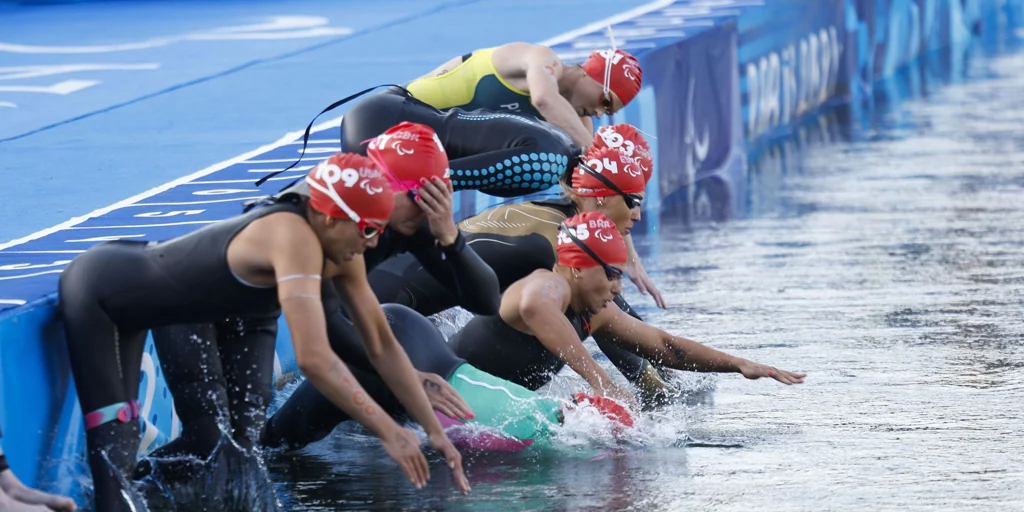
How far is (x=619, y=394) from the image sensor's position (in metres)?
7.17

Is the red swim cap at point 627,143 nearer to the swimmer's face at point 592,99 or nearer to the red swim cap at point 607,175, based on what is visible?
the red swim cap at point 607,175

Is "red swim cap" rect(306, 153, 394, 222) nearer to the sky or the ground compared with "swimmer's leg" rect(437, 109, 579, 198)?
nearer to the sky

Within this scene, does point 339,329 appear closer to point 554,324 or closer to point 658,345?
point 554,324

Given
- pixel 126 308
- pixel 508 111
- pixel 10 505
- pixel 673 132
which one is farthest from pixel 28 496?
pixel 673 132

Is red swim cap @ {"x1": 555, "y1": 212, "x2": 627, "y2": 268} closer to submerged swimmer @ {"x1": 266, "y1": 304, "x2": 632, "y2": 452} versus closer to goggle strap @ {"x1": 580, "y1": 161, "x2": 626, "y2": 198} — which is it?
goggle strap @ {"x1": 580, "y1": 161, "x2": 626, "y2": 198}

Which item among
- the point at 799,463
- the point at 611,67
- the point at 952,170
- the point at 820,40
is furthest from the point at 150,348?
the point at 820,40

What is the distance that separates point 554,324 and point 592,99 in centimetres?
210

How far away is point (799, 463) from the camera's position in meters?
6.51

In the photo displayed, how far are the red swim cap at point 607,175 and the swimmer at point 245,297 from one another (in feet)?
6.90

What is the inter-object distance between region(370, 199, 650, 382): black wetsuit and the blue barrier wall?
1.93 ft

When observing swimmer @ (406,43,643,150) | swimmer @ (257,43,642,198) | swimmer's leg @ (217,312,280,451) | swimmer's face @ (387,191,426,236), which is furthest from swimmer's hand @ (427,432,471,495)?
swimmer @ (406,43,643,150)

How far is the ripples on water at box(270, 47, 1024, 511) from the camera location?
6219 mm

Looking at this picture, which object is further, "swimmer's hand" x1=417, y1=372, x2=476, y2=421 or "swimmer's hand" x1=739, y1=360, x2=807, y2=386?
"swimmer's hand" x1=739, y1=360, x2=807, y2=386

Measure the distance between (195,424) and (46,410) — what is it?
1.83 ft
